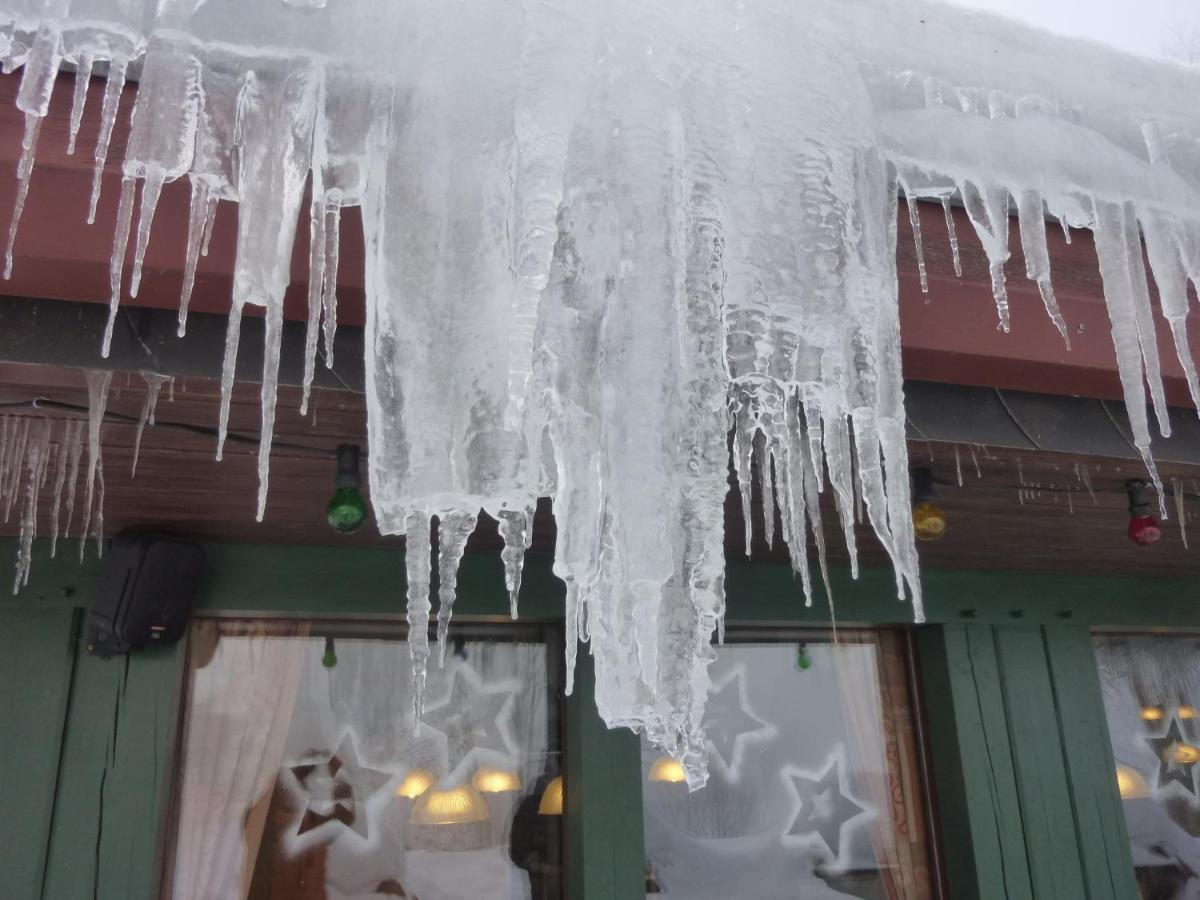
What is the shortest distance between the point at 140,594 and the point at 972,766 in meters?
3.09

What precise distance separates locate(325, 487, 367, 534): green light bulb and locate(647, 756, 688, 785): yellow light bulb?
1.72m

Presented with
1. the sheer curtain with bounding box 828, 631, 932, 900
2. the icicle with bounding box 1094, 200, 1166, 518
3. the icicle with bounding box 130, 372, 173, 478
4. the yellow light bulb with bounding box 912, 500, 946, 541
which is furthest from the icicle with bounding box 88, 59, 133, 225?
the sheer curtain with bounding box 828, 631, 932, 900

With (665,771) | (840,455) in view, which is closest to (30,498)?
(840,455)

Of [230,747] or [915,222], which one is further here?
[230,747]

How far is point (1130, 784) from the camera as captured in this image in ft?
13.5

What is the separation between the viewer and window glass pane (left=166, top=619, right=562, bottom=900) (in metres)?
3.25

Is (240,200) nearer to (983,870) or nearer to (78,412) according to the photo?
(78,412)

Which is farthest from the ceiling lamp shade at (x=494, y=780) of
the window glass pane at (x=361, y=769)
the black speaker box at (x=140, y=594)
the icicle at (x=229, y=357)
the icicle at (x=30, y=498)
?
the icicle at (x=229, y=357)

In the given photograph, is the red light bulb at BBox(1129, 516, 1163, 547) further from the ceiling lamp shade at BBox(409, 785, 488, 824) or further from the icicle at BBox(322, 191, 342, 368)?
the icicle at BBox(322, 191, 342, 368)

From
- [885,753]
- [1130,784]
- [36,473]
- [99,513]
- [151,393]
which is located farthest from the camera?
[1130,784]

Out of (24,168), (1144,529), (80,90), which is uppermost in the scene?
(80,90)

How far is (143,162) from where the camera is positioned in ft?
3.98

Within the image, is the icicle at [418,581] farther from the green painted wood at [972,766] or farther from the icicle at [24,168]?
the green painted wood at [972,766]

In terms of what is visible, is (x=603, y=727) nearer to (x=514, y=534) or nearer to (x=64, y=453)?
(x=64, y=453)
